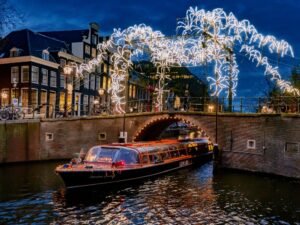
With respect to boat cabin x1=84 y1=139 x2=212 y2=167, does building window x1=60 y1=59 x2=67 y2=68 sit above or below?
above

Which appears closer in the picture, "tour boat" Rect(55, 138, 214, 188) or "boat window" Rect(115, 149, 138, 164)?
"tour boat" Rect(55, 138, 214, 188)

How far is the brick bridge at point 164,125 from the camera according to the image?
73.4 feet

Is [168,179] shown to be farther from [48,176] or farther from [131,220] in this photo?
[131,220]

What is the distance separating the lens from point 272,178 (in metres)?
22.0

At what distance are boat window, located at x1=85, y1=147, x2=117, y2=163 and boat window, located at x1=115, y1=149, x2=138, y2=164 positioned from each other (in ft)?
1.01

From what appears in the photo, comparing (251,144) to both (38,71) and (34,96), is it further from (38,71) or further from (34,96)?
(38,71)

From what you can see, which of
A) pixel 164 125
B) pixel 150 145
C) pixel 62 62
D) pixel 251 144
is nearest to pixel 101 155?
pixel 150 145

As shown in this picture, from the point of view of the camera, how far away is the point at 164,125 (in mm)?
32625

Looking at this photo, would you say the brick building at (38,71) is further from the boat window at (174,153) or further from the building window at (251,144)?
the building window at (251,144)

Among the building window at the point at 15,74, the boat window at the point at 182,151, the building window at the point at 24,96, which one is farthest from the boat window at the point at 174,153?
the building window at the point at 15,74

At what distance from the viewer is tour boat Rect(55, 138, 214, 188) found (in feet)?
60.4

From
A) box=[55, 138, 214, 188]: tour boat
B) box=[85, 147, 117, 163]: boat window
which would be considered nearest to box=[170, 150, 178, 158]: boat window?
box=[55, 138, 214, 188]: tour boat

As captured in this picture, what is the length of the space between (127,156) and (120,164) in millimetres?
1126

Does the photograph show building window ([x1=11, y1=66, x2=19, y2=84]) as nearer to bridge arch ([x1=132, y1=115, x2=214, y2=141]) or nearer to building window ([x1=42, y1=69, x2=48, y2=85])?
building window ([x1=42, y1=69, x2=48, y2=85])
